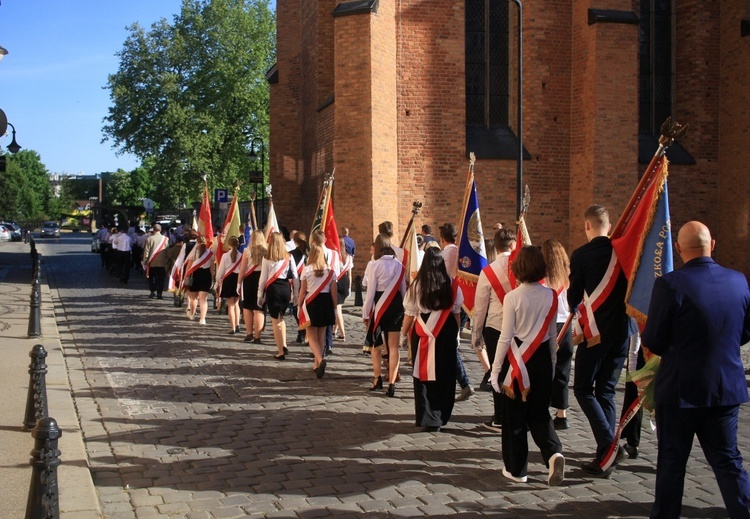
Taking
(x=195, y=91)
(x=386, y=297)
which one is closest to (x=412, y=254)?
(x=386, y=297)

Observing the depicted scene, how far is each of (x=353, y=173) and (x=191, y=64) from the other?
33622 millimetres

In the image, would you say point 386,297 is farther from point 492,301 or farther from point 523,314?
point 523,314

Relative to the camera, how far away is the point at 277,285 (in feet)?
40.2

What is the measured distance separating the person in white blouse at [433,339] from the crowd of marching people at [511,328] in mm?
10

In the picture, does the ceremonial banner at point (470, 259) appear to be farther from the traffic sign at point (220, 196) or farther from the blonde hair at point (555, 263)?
the traffic sign at point (220, 196)

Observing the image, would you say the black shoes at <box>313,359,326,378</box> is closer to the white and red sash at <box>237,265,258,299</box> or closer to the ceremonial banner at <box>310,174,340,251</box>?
the white and red sash at <box>237,265,258,299</box>

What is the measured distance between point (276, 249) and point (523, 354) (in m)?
6.60

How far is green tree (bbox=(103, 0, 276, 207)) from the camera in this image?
159 feet

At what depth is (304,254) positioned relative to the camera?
14609mm

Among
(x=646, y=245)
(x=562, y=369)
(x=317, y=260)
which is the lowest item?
(x=562, y=369)

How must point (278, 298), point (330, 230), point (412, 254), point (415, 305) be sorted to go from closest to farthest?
point (415, 305) → point (412, 254) → point (278, 298) → point (330, 230)

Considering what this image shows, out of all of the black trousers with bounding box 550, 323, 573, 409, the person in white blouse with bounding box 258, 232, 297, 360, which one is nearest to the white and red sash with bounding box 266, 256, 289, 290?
the person in white blouse with bounding box 258, 232, 297, 360

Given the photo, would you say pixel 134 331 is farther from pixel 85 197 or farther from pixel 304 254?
pixel 85 197

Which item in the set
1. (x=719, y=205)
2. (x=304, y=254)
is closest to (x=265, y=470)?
(x=304, y=254)
